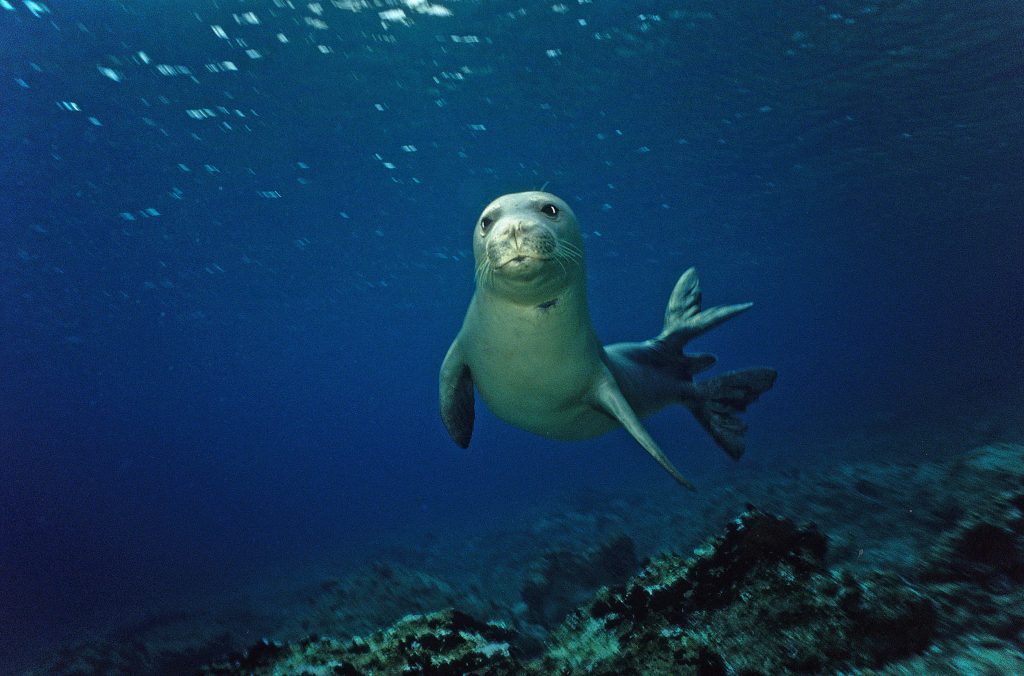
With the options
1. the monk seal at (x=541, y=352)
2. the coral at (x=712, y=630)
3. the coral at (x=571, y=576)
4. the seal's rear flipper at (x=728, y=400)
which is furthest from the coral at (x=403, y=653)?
the coral at (x=571, y=576)

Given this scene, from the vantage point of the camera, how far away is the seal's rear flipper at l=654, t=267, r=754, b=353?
5.21 meters

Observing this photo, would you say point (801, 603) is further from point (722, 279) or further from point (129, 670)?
point (722, 279)

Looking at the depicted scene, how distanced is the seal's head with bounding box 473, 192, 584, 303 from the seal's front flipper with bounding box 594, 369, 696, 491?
85cm

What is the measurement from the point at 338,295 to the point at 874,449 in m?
25.2

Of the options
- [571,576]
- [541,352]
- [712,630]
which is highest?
→ [541,352]

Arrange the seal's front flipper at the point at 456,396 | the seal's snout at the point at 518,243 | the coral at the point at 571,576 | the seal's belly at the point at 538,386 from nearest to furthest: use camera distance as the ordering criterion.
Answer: the seal's snout at the point at 518,243, the seal's belly at the point at 538,386, the seal's front flipper at the point at 456,396, the coral at the point at 571,576

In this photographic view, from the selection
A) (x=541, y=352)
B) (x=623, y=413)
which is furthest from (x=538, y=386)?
(x=623, y=413)

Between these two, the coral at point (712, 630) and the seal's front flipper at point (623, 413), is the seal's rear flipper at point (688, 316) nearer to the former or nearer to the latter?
the seal's front flipper at point (623, 413)

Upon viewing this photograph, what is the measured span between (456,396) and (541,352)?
98cm

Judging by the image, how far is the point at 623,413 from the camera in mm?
3611

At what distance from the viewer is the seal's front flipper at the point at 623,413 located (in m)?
3.34

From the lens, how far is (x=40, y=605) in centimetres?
2633

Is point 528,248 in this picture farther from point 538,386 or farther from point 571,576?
point 571,576

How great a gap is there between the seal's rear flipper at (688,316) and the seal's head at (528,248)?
217 centimetres
